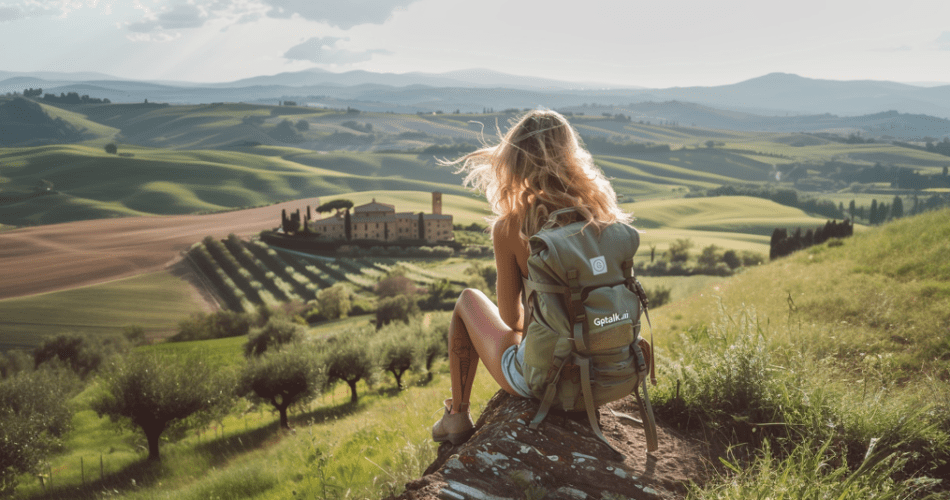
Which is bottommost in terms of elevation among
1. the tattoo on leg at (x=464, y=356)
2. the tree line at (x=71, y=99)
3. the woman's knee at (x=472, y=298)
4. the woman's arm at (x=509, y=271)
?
the tattoo on leg at (x=464, y=356)

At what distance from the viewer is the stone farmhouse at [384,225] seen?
152 ft

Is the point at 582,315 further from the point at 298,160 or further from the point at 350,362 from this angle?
the point at 298,160

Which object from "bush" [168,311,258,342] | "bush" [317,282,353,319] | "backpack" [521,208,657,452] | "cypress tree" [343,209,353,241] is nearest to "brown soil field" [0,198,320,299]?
"bush" [168,311,258,342]

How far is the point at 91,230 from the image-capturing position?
43531 millimetres

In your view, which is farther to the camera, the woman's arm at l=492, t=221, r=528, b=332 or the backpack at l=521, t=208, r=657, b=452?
the woman's arm at l=492, t=221, r=528, b=332

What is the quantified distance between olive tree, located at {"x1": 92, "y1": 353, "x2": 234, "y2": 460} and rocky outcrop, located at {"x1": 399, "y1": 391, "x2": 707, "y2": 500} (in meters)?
16.7

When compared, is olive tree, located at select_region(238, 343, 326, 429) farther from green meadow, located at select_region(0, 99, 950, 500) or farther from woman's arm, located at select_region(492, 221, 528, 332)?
woman's arm, located at select_region(492, 221, 528, 332)

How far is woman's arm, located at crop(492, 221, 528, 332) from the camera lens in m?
2.18

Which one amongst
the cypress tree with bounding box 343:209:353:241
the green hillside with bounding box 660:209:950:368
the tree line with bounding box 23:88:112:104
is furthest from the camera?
the tree line with bounding box 23:88:112:104

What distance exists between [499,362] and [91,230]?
53.3m

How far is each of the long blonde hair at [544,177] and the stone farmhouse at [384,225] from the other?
44.9 meters

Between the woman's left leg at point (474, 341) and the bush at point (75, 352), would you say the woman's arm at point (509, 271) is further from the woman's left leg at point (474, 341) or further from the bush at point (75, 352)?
the bush at point (75, 352)

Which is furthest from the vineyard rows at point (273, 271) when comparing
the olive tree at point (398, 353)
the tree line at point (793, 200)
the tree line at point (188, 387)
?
the tree line at point (793, 200)

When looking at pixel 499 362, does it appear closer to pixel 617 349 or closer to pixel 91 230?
pixel 617 349
